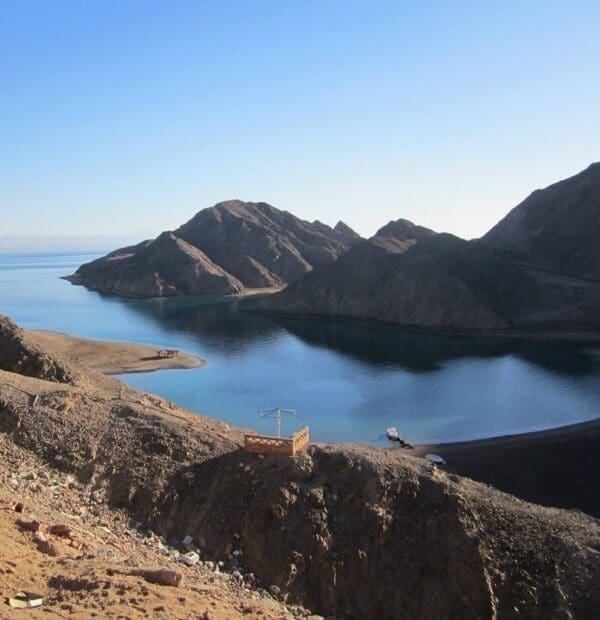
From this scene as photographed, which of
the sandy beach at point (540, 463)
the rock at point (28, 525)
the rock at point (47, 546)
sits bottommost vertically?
the sandy beach at point (540, 463)

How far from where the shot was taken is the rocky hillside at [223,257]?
500 ft

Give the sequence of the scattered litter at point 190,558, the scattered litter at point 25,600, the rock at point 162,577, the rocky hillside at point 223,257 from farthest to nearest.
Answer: the rocky hillside at point 223,257 → the scattered litter at point 190,558 → the rock at point 162,577 → the scattered litter at point 25,600

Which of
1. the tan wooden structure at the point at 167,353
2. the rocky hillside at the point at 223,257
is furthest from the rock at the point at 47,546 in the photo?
the rocky hillside at the point at 223,257

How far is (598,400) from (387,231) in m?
104

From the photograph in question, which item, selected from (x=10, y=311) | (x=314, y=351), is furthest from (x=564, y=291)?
(x=10, y=311)

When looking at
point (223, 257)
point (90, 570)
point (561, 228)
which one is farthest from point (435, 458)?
point (223, 257)

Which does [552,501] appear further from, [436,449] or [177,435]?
[177,435]

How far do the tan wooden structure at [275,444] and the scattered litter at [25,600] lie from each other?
12075 mm

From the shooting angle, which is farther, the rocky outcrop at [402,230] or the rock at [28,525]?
the rocky outcrop at [402,230]

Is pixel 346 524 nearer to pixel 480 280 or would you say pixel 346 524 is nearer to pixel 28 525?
pixel 28 525

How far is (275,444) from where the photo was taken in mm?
23859

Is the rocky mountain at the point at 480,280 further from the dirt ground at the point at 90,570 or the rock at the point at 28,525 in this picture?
the rock at the point at 28,525

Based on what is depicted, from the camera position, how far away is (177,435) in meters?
25.9

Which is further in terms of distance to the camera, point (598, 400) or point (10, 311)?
point (10, 311)
